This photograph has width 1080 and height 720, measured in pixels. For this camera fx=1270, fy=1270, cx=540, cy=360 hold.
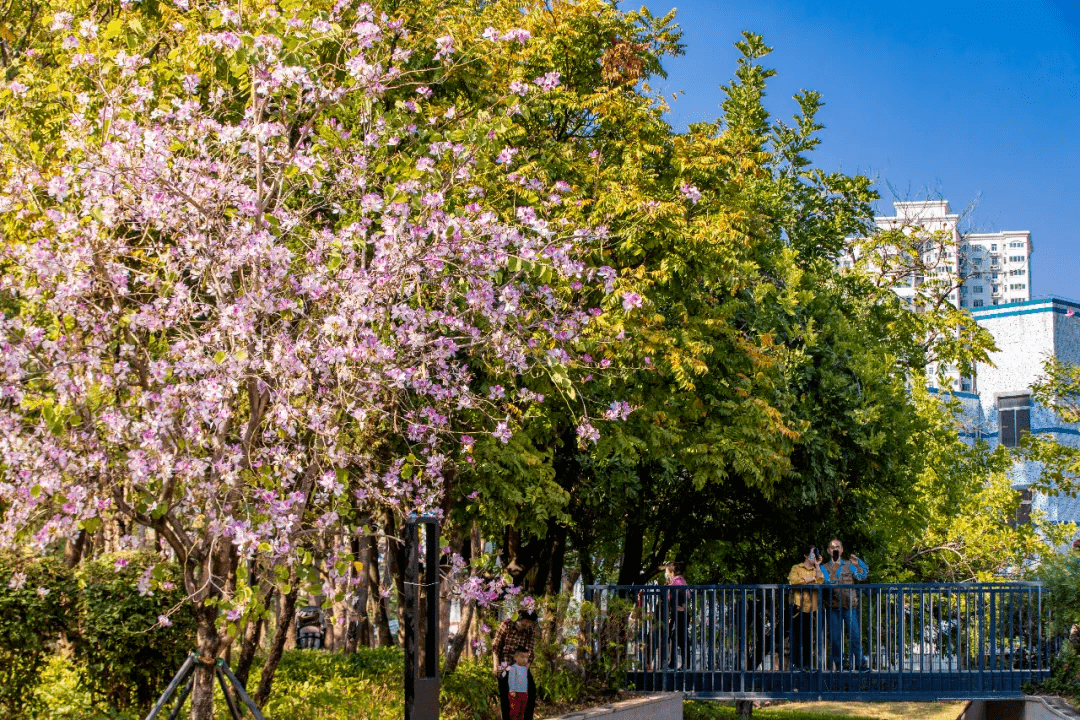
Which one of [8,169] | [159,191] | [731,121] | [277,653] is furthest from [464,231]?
[731,121]

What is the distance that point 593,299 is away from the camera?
49.2 feet

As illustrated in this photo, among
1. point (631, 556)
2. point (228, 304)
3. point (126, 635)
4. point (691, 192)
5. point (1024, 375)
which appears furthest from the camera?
point (1024, 375)

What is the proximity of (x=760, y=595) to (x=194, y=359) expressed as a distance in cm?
1113

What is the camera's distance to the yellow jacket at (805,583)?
1645 cm

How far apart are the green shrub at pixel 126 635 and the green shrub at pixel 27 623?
0.20 m

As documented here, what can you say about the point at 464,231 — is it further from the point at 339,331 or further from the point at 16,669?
the point at 16,669

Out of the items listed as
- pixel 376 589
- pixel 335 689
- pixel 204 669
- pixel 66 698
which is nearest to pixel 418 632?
pixel 204 669

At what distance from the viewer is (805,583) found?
653 inches

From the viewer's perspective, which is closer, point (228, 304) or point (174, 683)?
point (174, 683)

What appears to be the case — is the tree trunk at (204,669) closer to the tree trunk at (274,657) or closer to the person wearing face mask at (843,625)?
the tree trunk at (274,657)

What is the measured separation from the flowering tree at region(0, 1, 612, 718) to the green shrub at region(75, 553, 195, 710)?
56.6 inches

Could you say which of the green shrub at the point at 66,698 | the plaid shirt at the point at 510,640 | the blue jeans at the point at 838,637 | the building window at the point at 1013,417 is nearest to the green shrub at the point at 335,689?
the plaid shirt at the point at 510,640

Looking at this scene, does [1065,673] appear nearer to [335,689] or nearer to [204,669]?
[335,689]

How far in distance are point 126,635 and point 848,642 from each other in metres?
9.25
